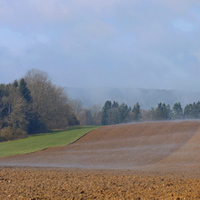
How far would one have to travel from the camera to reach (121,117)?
94.0 m

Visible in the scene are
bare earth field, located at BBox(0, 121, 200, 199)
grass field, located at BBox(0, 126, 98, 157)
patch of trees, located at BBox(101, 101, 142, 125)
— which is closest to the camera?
bare earth field, located at BBox(0, 121, 200, 199)

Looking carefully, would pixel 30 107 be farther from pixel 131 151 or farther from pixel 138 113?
pixel 138 113

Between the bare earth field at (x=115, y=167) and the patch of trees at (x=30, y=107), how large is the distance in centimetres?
1668

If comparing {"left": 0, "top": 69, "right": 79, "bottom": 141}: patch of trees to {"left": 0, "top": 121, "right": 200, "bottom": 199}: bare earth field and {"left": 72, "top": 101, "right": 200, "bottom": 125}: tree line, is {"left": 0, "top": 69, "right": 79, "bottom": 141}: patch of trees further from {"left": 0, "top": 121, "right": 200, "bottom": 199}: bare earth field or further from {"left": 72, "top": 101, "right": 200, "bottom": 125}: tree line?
{"left": 72, "top": 101, "right": 200, "bottom": 125}: tree line

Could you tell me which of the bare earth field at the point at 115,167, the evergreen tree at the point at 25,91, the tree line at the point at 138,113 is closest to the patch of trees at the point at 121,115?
the tree line at the point at 138,113

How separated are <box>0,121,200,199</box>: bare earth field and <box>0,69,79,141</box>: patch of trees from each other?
657 inches

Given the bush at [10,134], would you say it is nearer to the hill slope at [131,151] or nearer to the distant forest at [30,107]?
the distant forest at [30,107]

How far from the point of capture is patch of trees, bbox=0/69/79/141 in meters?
47.8

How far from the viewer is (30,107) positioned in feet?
171

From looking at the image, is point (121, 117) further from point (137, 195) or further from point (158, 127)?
point (137, 195)

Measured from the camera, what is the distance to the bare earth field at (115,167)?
23.6 feet

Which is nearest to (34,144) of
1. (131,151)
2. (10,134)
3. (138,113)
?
(10,134)

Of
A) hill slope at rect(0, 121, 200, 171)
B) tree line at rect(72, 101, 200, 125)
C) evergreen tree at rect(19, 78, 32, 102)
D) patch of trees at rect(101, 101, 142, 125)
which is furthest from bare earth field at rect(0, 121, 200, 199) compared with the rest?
patch of trees at rect(101, 101, 142, 125)

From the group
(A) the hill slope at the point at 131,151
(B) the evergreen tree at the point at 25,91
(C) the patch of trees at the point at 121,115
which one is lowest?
(A) the hill slope at the point at 131,151
